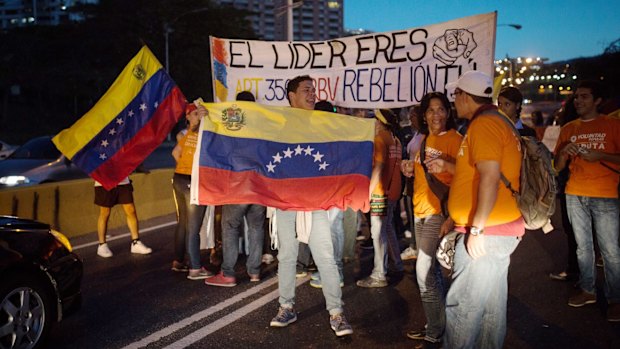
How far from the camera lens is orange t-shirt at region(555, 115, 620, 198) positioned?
17.6 feet

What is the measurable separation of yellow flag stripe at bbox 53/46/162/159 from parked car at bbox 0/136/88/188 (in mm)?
6137

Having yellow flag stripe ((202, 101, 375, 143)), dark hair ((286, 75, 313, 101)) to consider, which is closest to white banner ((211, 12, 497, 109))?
yellow flag stripe ((202, 101, 375, 143))

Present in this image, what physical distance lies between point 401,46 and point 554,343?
3.58m

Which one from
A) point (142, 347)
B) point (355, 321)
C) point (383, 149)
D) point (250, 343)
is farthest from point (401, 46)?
point (142, 347)

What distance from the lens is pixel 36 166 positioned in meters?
12.5

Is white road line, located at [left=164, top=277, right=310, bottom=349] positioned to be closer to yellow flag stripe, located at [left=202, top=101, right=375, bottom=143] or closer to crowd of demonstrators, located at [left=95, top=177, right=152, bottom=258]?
yellow flag stripe, located at [left=202, top=101, right=375, bottom=143]

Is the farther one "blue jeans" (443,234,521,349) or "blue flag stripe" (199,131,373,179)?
"blue flag stripe" (199,131,373,179)

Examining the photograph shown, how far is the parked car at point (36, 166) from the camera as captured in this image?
11961mm

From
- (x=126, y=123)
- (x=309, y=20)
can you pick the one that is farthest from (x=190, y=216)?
(x=309, y=20)

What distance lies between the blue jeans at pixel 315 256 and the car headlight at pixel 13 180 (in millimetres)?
8641

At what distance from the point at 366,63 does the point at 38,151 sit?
9003mm

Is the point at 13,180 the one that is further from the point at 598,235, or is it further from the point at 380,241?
the point at 598,235

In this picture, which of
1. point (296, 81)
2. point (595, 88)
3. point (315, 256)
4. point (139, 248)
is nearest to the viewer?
point (315, 256)

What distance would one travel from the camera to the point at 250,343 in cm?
473
